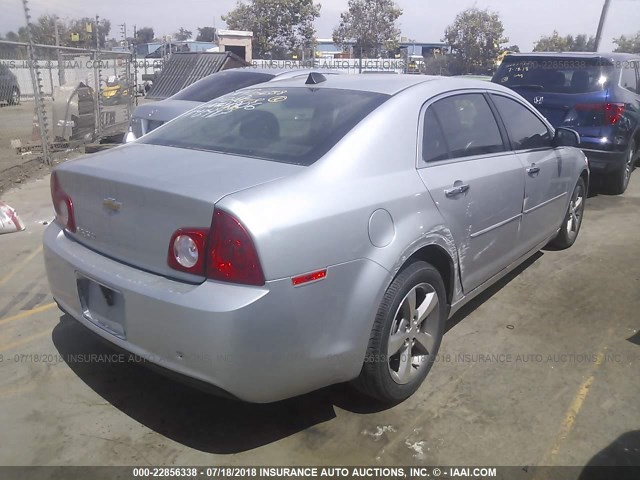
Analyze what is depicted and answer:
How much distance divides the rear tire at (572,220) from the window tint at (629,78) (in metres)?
2.73

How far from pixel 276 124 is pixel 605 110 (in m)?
5.29

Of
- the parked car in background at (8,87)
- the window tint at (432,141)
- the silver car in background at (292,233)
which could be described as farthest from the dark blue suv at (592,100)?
the parked car in background at (8,87)

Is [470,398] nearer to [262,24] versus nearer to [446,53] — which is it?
[262,24]

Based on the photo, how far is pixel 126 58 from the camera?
1346cm

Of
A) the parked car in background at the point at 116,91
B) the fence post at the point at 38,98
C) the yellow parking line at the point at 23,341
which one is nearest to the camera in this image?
the yellow parking line at the point at 23,341

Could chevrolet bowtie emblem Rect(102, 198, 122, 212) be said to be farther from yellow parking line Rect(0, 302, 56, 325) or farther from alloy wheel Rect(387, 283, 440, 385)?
yellow parking line Rect(0, 302, 56, 325)

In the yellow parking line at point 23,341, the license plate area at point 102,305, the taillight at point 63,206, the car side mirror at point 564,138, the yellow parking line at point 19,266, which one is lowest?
the yellow parking line at point 19,266

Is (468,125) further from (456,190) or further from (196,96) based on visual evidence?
(196,96)

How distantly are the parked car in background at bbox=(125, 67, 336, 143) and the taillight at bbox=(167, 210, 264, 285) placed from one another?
4.69 metres

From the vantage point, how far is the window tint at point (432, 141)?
2951 millimetres

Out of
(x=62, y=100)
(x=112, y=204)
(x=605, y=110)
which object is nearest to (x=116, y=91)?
(x=62, y=100)

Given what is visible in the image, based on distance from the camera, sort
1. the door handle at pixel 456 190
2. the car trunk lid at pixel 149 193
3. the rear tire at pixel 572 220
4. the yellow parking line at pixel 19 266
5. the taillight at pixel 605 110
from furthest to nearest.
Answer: the taillight at pixel 605 110 → the rear tire at pixel 572 220 → the yellow parking line at pixel 19 266 → the door handle at pixel 456 190 → the car trunk lid at pixel 149 193

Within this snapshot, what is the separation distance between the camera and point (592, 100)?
6707 mm

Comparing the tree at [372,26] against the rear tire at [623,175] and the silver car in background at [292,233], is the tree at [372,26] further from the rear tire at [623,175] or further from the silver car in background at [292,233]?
the silver car in background at [292,233]
